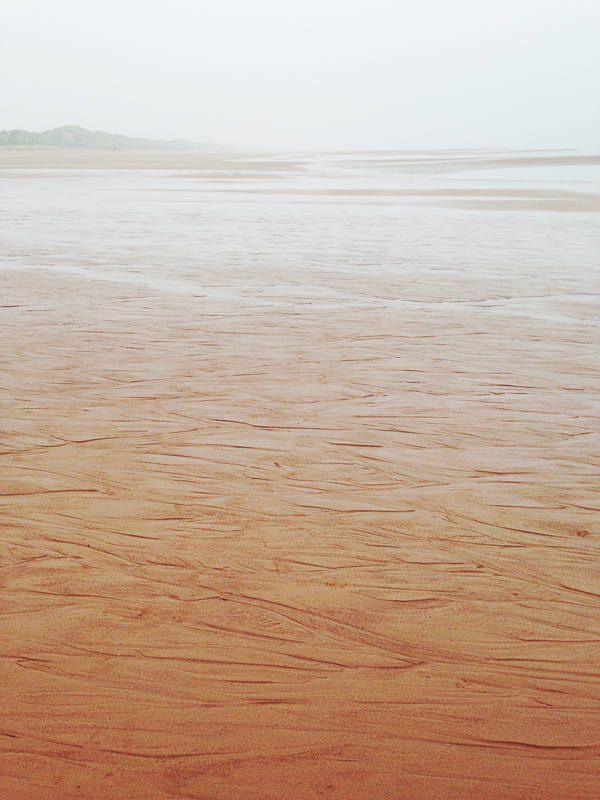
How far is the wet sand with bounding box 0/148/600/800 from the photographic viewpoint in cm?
250

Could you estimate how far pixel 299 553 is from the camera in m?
3.69

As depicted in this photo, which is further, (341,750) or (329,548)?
(329,548)

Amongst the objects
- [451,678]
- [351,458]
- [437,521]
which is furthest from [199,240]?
[451,678]

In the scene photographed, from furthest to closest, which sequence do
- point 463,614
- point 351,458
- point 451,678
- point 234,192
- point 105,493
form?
1. point 234,192
2. point 351,458
3. point 105,493
4. point 463,614
5. point 451,678

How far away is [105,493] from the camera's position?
4270 mm

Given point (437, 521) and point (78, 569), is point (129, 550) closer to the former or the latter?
point (78, 569)

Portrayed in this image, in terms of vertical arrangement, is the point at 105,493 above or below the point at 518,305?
below

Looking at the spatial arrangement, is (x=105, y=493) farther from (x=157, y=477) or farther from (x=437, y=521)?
(x=437, y=521)

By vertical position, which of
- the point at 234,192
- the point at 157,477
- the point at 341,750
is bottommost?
the point at 341,750

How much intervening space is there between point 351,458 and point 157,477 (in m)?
1.23

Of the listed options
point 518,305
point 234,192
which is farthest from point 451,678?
point 234,192

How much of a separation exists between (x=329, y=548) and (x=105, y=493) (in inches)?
54.2

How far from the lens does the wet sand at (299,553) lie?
2.50 metres

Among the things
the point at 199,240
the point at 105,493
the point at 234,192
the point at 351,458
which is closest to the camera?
the point at 105,493
